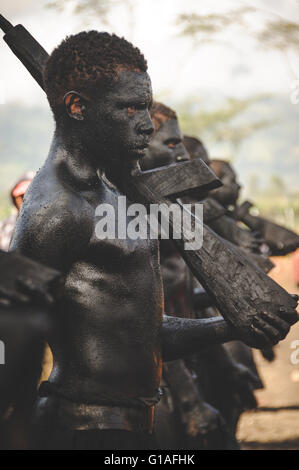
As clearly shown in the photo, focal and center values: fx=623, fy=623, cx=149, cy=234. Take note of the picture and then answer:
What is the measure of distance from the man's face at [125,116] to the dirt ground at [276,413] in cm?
399

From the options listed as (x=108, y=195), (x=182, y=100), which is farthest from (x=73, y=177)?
(x=182, y=100)

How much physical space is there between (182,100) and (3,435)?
26.8 m

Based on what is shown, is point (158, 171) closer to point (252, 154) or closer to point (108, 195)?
point (108, 195)

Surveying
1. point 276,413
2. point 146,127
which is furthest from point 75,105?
point 276,413

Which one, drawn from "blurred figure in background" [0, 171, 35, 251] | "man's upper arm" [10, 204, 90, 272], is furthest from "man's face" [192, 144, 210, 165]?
"man's upper arm" [10, 204, 90, 272]

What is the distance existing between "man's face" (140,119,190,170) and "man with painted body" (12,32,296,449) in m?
1.78

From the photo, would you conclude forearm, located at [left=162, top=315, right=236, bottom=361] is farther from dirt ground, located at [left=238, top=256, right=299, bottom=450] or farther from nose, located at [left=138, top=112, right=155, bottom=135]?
dirt ground, located at [left=238, top=256, right=299, bottom=450]

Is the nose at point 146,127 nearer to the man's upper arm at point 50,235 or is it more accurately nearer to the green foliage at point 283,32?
the man's upper arm at point 50,235

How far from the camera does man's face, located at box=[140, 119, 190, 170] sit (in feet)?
12.9

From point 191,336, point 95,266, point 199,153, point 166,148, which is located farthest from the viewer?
point 199,153

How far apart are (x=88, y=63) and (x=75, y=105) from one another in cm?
14

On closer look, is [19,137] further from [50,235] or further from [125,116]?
[50,235]

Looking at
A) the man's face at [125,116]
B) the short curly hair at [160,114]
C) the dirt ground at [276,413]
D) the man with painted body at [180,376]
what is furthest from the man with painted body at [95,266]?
the dirt ground at [276,413]

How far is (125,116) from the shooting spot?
6.79 feet
